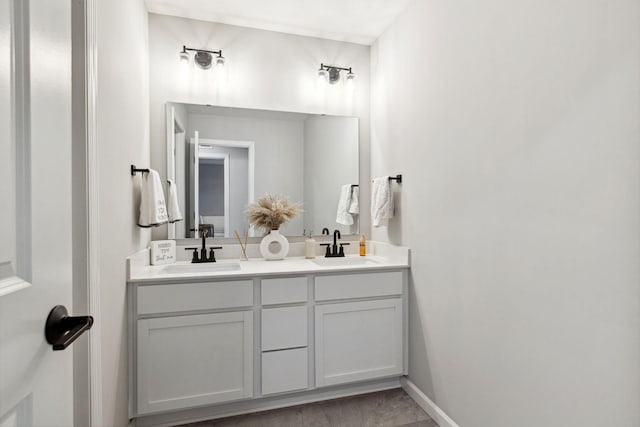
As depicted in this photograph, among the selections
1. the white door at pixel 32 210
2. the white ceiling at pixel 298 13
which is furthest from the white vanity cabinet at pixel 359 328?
the white ceiling at pixel 298 13

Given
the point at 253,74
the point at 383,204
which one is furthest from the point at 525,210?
the point at 253,74

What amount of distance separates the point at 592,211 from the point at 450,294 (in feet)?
2.76

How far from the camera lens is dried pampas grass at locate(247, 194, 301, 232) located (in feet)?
7.84

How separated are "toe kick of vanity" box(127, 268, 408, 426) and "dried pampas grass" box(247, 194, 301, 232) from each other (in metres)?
0.55

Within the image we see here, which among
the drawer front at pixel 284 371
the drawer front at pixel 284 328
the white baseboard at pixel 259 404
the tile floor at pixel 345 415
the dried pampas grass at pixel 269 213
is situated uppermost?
the dried pampas grass at pixel 269 213

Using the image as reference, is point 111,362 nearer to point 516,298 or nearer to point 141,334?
point 141,334

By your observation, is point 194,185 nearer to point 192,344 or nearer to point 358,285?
point 192,344

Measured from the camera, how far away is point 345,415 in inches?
76.5

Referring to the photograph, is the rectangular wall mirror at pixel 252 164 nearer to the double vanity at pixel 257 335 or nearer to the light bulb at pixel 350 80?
the light bulb at pixel 350 80

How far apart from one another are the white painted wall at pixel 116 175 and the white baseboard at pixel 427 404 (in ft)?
5.31

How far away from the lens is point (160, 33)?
2.29 meters

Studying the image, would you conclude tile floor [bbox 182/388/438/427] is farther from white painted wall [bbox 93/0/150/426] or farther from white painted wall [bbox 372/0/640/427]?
white painted wall [bbox 93/0/150/426]

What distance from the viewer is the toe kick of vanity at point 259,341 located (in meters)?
1.76

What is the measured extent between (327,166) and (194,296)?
1393mm
